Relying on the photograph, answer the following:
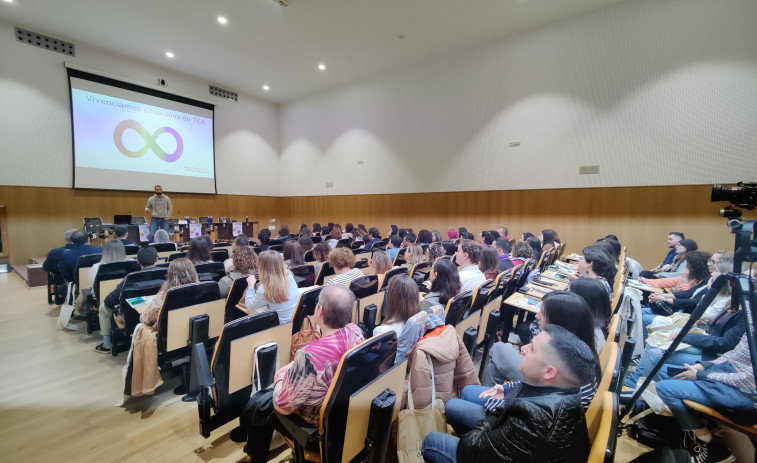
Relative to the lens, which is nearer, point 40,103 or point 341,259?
point 341,259

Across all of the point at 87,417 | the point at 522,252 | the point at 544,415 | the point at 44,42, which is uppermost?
the point at 44,42

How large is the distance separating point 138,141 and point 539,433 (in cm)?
1248

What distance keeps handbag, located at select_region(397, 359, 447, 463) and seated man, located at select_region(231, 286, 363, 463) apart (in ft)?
1.44

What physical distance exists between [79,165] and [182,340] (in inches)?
384

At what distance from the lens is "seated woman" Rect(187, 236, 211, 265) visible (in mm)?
3771

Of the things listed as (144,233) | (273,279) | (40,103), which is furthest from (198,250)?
(40,103)

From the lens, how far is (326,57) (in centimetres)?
952

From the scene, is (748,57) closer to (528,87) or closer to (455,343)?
(528,87)

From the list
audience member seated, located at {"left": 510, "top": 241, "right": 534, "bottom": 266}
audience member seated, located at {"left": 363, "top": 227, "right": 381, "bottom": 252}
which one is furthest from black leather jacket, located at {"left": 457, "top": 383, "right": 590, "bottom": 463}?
audience member seated, located at {"left": 363, "top": 227, "right": 381, "bottom": 252}

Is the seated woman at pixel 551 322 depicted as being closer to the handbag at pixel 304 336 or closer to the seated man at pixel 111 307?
the handbag at pixel 304 336

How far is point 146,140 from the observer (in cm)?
1007

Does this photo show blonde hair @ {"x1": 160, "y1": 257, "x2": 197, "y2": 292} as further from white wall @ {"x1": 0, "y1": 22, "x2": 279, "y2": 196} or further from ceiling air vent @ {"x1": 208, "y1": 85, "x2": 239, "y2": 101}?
ceiling air vent @ {"x1": 208, "y1": 85, "x2": 239, "y2": 101}

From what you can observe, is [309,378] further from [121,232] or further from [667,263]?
[121,232]

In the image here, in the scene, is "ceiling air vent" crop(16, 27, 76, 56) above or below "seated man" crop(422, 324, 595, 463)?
above
